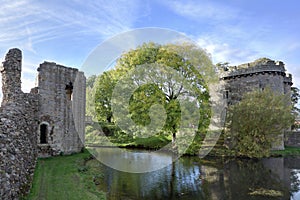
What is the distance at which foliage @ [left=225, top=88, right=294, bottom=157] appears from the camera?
19953mm

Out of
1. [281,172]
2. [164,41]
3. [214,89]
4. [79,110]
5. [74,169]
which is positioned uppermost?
[164,41]

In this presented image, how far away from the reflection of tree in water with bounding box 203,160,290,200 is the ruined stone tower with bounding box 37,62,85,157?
988cm

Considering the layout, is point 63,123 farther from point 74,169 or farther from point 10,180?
point 10,180

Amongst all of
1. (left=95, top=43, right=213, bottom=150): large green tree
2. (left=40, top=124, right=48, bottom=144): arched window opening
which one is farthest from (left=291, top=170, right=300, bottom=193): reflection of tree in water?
(left=40, top=124, right=48, bottom=144): arched window opening

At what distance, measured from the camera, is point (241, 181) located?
13148 millimetres

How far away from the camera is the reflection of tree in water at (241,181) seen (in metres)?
10.8

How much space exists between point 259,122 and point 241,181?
8.70 metres

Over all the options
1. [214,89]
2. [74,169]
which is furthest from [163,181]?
[214,89]

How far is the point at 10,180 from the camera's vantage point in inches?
238

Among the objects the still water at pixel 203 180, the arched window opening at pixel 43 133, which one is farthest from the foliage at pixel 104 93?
the still water at pixel 203 180

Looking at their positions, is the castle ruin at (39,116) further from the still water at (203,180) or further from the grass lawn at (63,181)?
the still water at (203,180)

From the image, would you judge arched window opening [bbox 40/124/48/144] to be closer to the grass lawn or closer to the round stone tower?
the grass lawn

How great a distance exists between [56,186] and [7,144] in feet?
12.4


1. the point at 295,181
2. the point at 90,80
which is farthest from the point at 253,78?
the point at 90,80
